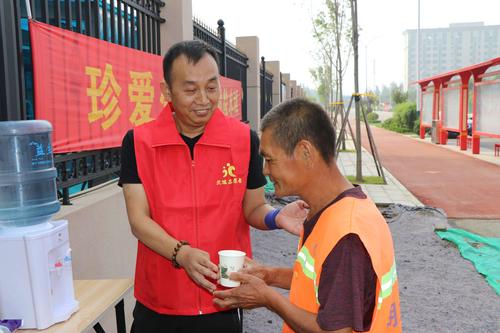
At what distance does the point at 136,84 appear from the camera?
4473 mm

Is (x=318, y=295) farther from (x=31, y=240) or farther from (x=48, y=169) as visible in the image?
(x=48, y=169)

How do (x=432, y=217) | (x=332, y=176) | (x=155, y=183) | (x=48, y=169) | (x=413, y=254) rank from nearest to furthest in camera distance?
(x=332, y=176)
(x=155, y=183)
(x=48, y=169)
(x=413, y=254)
(x=432, y=217)

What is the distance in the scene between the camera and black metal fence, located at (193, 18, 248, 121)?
23.9ft

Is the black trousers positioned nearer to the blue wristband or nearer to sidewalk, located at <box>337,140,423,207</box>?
the blue wristband

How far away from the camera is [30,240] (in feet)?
6.17

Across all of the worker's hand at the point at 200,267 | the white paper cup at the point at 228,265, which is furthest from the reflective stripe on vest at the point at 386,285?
the worker's hand at the point at 200,267

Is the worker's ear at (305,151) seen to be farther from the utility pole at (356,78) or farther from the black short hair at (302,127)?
the utility pole at (356,78)

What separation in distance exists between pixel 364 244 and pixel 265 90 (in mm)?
13182

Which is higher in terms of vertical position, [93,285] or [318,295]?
[318,295]

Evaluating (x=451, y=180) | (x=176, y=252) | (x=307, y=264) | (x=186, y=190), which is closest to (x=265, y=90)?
(x=451, y=180)

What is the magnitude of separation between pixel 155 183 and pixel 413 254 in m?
4.94

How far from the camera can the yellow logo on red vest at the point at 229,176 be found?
2.23m

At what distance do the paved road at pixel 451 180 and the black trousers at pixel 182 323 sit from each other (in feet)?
23.0

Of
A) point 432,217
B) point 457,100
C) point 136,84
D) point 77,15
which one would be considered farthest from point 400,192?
point 457,100
